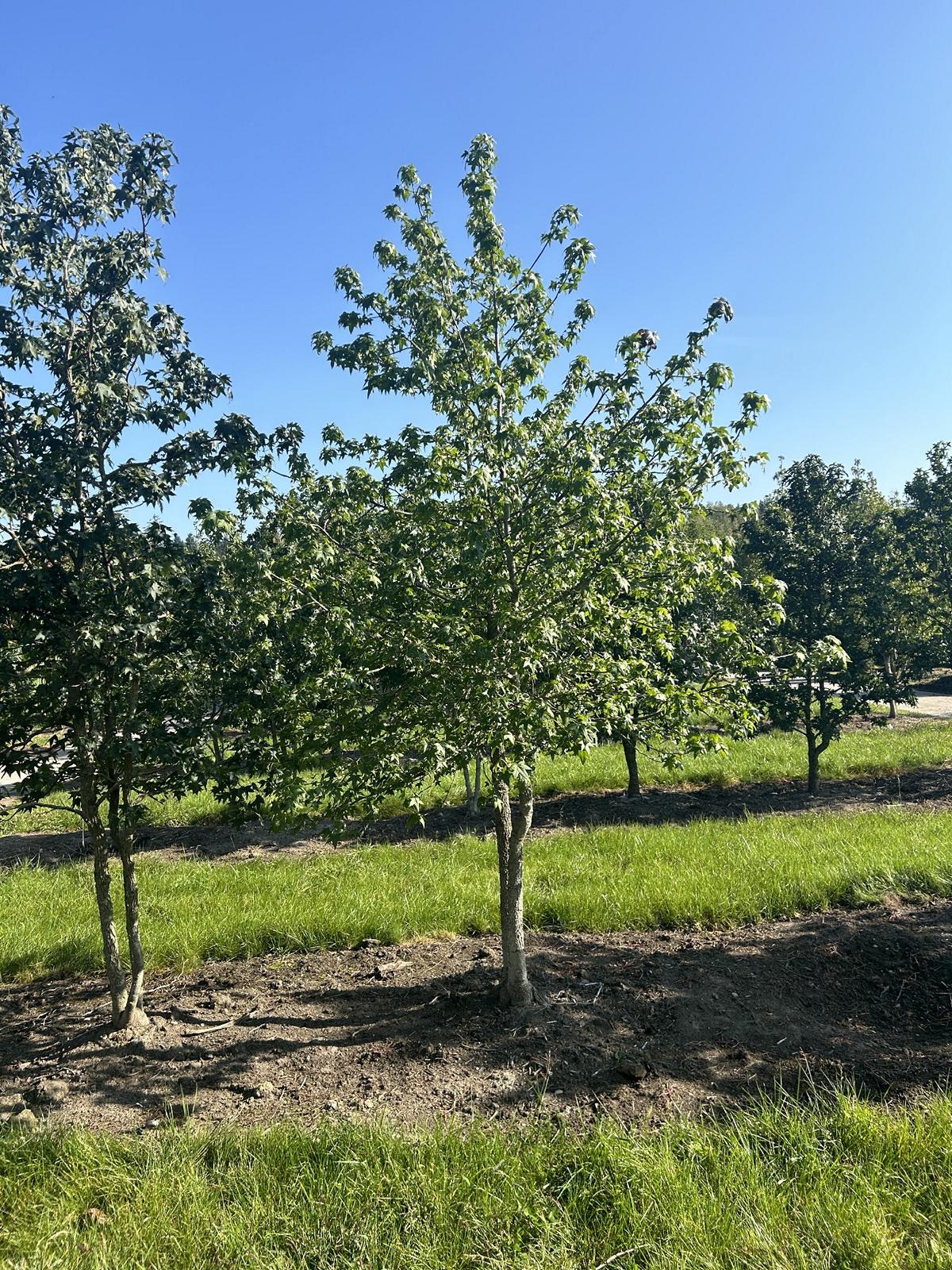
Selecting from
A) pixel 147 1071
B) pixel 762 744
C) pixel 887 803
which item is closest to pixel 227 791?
pixel 147 1071

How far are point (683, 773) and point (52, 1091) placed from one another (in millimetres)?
12789

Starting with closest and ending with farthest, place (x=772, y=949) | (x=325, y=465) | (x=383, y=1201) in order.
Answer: (x=383, y=1201), (x=325, y=465), (x=772, y=949)

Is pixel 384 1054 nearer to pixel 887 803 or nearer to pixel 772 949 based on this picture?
pixel 772 949

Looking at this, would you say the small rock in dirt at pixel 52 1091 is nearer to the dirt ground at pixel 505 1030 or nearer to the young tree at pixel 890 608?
the dirt ground at pixel 505 1030

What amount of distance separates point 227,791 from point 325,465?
2664 millimetres

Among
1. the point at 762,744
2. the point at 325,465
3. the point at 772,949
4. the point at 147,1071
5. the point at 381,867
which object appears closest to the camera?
the point at 147,1071

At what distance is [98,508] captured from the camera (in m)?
5.42

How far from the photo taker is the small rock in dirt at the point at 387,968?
22.3 feet

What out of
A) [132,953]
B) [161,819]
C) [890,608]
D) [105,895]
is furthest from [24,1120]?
[890,608]

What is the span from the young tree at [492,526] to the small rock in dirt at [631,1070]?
1.01m

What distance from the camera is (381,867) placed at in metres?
9.95

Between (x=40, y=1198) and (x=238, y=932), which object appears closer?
(x=40, y=1198)

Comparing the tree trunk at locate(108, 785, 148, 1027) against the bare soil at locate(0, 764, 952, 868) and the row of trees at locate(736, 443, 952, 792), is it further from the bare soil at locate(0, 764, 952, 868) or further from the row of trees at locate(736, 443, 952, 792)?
the row of trees at locate(736, 443, 952, 792)

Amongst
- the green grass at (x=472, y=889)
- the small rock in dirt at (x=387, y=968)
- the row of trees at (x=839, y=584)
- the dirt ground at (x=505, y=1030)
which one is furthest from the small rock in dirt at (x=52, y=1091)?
the row of trees at (x=839, y=584)
